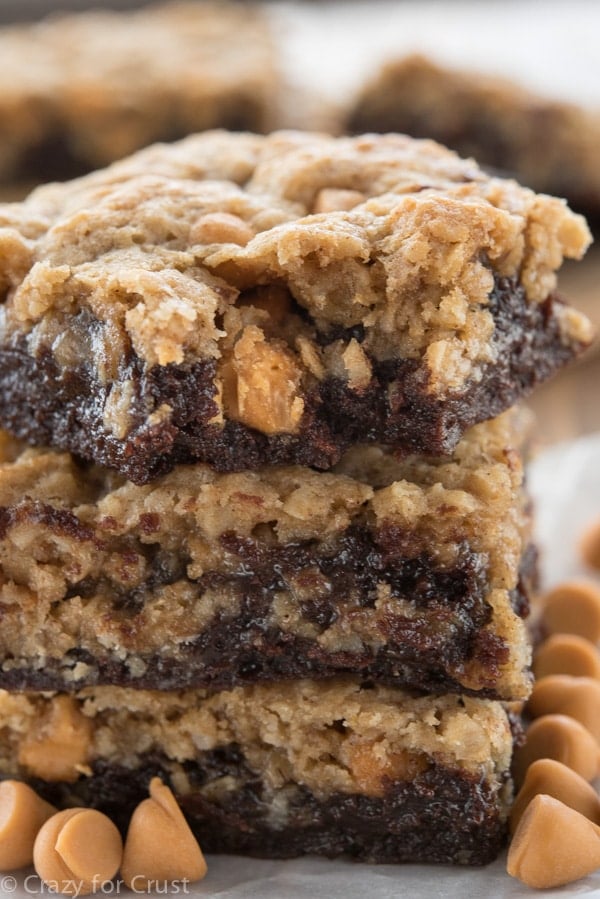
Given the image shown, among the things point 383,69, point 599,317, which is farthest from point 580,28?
point 599,317

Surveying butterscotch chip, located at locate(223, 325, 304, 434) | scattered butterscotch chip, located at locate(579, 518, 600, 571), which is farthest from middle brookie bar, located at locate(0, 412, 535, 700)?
scattered butterscotch chip, located at locate(579, 518, 600, 571)

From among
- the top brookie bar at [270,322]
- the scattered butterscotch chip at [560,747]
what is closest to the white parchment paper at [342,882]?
the scattered butterscotch chip at [560,747]

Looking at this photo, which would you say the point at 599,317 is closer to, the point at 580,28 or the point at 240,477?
the point at 580,28

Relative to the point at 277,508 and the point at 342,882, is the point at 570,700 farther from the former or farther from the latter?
the point at 277,508

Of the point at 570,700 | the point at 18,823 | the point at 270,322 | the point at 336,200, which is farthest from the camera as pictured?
the point at 570,700

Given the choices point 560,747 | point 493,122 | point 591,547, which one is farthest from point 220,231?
point 493,122

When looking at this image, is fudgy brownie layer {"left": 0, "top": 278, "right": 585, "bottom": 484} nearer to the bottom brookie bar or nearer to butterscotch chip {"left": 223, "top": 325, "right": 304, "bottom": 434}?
butterscotch chip {"left": 223, "top": 325, "right": 304, "bottom": 434}
